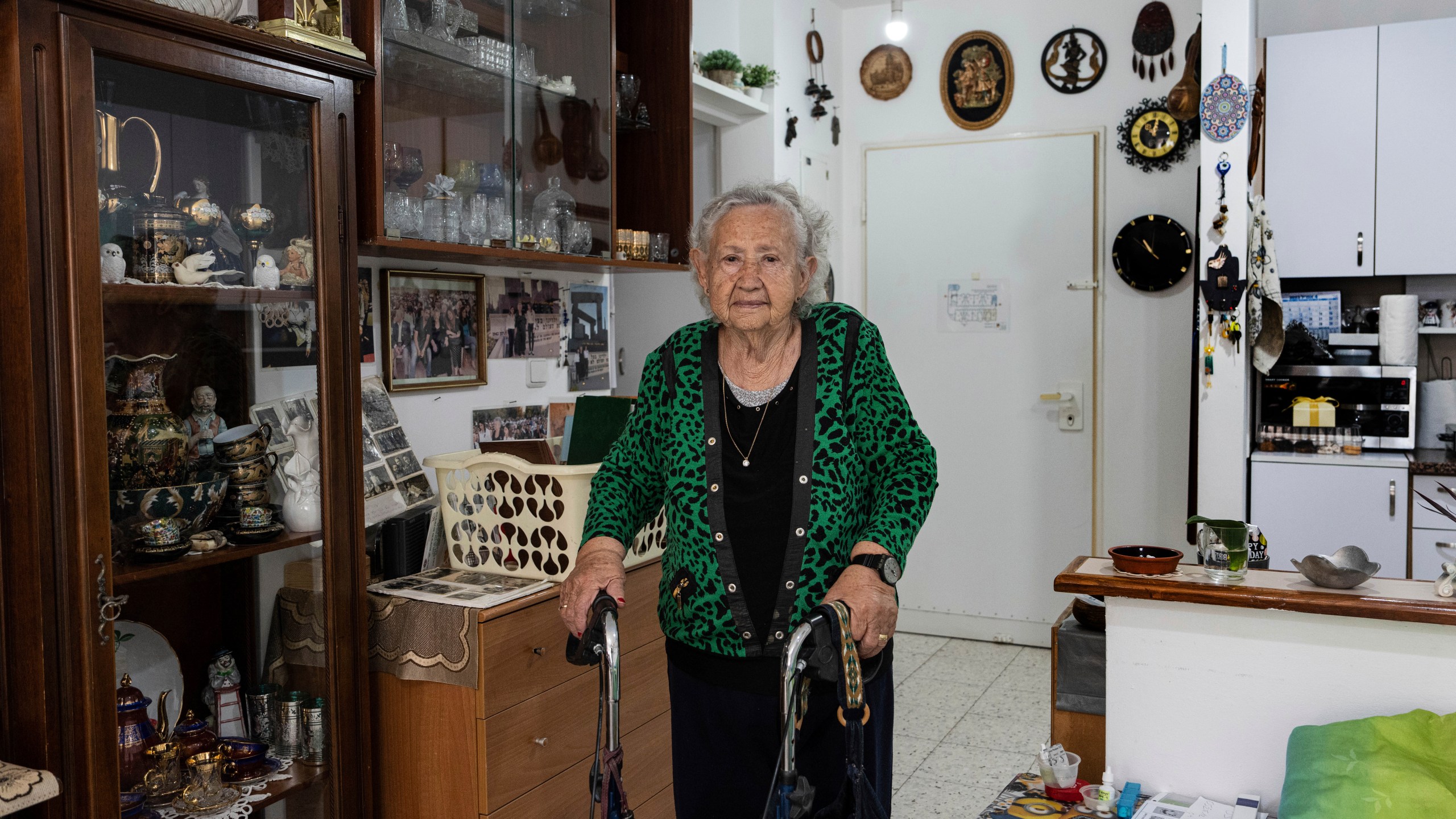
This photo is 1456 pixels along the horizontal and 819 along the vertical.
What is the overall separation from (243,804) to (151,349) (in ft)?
2.62

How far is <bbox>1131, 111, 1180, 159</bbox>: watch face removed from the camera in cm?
417

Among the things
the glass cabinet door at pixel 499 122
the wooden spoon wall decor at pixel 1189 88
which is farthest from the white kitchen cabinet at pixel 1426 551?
the glass cabinet door at pixel 499 122

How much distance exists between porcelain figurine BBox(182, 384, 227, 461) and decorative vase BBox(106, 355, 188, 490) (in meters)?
0.02

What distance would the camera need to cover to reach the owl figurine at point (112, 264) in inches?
61.7

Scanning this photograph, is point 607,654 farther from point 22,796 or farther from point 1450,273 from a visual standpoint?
point 1450,273

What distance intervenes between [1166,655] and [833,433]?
644mm

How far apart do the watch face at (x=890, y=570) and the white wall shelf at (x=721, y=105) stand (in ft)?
8.50

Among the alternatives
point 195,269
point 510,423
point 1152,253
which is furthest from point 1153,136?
point 195,269

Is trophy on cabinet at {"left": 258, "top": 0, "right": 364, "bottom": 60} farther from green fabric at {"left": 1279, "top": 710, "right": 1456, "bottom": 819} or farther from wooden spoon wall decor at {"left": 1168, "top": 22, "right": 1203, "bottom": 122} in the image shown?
wooden spoon wall decor at {"left": 1168, "top": 22, "right": 1203, "bottom": 122}

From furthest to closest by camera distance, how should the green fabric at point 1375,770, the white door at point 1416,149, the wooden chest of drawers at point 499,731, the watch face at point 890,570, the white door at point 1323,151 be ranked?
the white door at point 1323,151
the white door at point 1416,149
the wooden chest of drawers at point 499,731
the watch face at point 890,570
the green fabric at point 1375,770

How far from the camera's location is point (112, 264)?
159 centimetres

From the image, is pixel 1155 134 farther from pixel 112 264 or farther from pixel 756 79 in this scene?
pixel 112 264

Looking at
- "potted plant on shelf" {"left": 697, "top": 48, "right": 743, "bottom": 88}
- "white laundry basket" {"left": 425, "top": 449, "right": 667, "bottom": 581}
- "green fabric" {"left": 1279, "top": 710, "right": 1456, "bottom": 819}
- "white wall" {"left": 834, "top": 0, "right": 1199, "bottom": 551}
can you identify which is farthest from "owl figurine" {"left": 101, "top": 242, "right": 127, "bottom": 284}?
"white wall" {"left": 834, "top": 0, "right": 1199, "bottom": 551}

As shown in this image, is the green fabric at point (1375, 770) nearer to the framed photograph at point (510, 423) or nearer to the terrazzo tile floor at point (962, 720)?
the terrazzo tile floor at point (962, 720)
